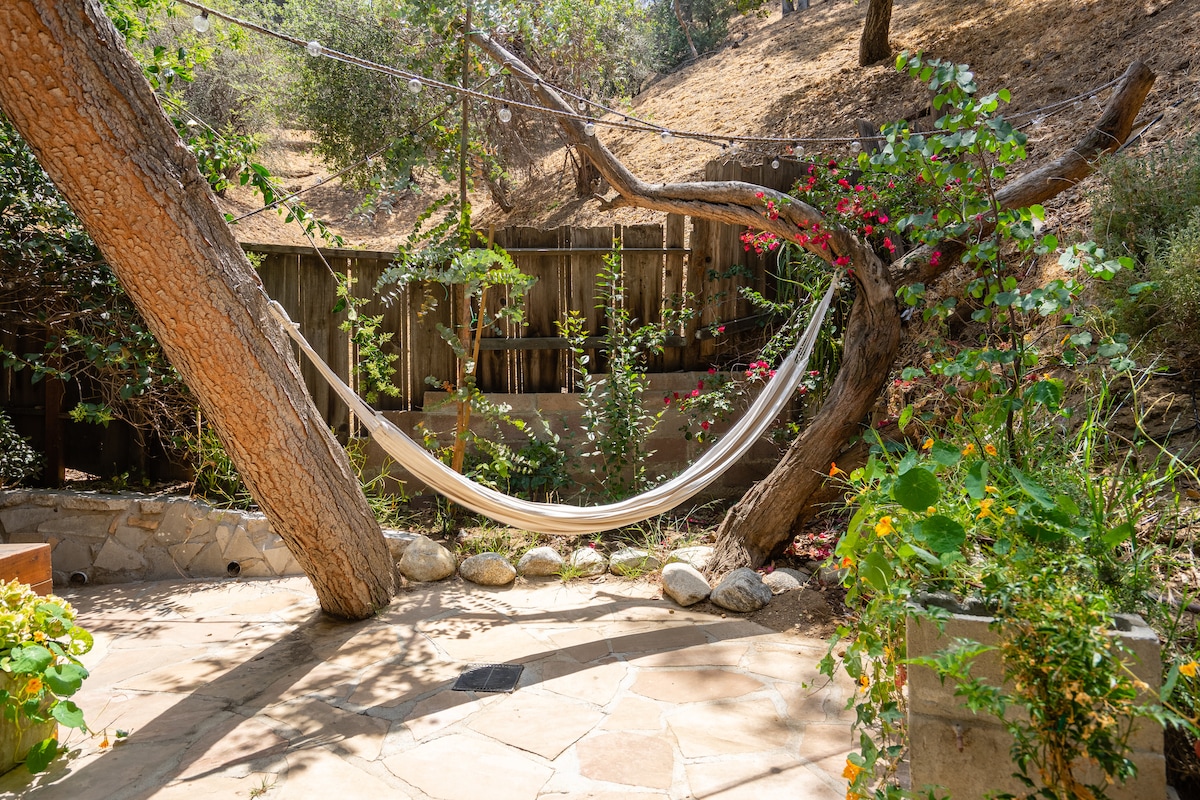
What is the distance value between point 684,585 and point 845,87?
18.0 ft

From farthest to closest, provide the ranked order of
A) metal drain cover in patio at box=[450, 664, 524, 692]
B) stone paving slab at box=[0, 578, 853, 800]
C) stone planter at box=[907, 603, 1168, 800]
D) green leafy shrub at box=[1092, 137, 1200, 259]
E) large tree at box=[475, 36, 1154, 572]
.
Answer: large tree at box=[475, 36, 1154, 572] < green leafy shrub at box=[1092, 137, 1200, 259] < metal drain cover in patio at box=[450, 664, 524, 692] < stone paving slab at box=[0, 578, 853, 800] < stone planter at box=[907, 603, 1168, 800]

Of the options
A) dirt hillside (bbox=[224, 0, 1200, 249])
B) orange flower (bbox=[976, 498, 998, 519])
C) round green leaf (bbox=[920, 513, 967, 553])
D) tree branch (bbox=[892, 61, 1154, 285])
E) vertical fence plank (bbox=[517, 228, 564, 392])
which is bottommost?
round green leaf (bbox=[920, 513, 967, 553])

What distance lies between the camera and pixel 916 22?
7.29 m

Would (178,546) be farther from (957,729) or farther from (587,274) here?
(957,729)

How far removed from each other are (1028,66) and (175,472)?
6124 millimetres

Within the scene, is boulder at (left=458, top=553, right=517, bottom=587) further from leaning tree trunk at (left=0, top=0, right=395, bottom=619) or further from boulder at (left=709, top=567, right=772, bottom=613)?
boulder at (left=709, top=567, right=772, bottom=613)

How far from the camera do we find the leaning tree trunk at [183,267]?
2004mm

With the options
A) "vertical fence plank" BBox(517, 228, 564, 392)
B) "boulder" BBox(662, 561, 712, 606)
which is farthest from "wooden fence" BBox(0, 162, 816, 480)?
"boulder" BBox(662, 561, 712, 606)

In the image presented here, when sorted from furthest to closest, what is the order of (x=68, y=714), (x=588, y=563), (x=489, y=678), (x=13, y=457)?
1. (x=13, y=457)
2. (x=588, y=563)
3. (x=489, y=678)
4. (x=68, y=714)

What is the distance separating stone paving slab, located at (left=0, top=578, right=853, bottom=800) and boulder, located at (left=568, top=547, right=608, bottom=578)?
0.23 meters

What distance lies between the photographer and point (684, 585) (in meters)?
3.03

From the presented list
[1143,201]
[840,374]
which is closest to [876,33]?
[1143,201]

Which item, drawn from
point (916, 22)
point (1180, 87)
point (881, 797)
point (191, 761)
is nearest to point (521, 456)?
point (191, 761)

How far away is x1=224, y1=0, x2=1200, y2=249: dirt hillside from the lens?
4.52 m
